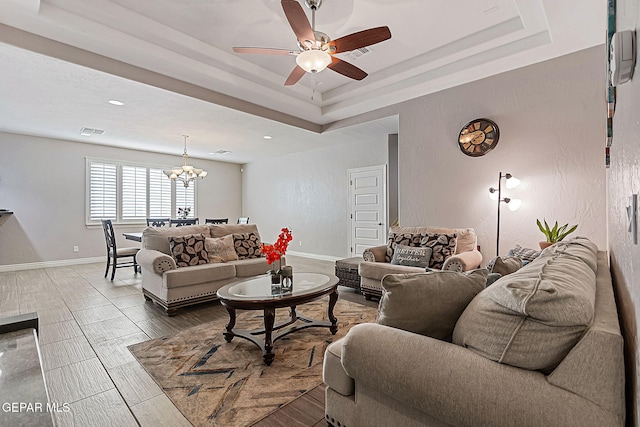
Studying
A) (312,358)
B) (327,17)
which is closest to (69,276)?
(312,358)

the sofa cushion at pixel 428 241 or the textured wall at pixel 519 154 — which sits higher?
the textured wall at pixel 519 154

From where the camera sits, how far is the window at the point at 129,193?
23.1ft

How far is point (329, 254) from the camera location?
7465mm

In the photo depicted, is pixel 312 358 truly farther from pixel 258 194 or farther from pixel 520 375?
pixel 258 194

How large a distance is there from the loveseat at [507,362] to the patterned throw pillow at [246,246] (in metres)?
3.25

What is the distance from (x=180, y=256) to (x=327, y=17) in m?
3.27

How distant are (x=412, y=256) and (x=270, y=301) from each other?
2130 millimetres

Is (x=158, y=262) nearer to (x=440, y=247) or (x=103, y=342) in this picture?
(x=103, y=342)

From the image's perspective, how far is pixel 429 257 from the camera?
146 inches

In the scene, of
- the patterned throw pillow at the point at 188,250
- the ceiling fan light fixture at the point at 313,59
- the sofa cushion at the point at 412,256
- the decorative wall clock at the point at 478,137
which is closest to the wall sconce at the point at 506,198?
the decorative wall clock at the point at 478,137

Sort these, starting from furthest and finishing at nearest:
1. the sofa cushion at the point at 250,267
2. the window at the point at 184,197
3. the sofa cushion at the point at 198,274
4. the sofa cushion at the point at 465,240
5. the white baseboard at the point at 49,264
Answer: the window at the point at 184,197, the white baseboard at the point at 49,264, the sofa cushion at the point at 250,267, the sofa cushion at the point at 465,240, the sofa cushion at the point at 198,274

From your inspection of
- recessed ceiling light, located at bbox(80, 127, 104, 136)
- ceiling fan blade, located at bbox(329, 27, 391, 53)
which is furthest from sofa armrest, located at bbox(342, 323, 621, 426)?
recessed ceiling light, located at bbox(80, 127, 104, 136)

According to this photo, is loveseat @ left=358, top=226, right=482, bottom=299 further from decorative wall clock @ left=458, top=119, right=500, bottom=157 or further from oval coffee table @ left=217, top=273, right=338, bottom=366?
decorative wall clock @ left=458, top=119, right=500, bottom=157
